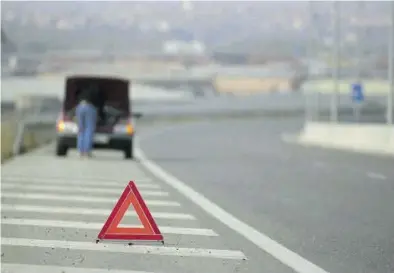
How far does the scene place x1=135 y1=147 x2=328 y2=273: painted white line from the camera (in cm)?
982

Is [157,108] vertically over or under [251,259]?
under

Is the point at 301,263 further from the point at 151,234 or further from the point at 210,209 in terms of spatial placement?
the point at 210,209

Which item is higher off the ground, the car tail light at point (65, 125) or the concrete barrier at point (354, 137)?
the car tail light at point (65, 125)

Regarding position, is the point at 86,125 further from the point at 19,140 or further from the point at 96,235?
the point at 96,235

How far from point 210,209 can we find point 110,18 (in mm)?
2892

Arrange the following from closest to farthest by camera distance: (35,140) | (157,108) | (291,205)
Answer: (291,205) < (35,140) < (157,108)

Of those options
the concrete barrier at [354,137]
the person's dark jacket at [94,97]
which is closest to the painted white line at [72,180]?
the person's dark jacket at [94,97]

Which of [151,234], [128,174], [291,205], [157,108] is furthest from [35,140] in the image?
[157,108]

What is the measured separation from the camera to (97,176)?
21062 mm

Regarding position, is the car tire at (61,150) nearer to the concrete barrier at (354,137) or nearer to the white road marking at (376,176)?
the white road marking at (376,176)

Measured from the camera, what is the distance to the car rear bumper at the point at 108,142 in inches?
1056

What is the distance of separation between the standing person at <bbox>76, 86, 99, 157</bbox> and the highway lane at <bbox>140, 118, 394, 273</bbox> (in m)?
1.80

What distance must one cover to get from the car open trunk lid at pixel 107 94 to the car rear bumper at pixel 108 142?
295 mm

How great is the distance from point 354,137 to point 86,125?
54.2 ft
